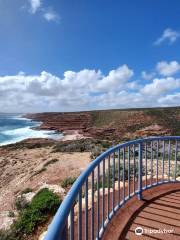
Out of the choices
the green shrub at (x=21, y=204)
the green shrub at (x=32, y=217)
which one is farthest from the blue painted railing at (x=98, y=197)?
the green shrub at (x=21, y=204)

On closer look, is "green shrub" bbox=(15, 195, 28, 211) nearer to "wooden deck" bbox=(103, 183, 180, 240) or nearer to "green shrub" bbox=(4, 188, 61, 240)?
"green shrub" bbox=(4, 188, 61, 240)

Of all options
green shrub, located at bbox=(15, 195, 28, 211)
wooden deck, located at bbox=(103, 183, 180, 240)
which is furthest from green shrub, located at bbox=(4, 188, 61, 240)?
wooden deck, located at bbox=(103, 183, 180, 240)

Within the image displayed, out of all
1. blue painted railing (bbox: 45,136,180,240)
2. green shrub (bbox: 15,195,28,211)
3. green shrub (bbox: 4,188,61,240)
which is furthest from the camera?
green shrub (bbox: 15,195,28,211)

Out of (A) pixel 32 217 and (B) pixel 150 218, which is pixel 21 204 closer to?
(A) pixel 32 217

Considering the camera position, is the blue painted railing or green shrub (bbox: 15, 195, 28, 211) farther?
green shrub (bbox: 15, 195, 28, 211)

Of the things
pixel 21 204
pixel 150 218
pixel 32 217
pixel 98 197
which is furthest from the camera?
pixel 21 204

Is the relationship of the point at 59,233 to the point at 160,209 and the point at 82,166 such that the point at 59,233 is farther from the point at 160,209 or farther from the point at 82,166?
the point at 82,166

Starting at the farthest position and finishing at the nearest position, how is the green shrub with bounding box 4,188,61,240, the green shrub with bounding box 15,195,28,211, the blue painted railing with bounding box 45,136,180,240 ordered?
the green shrub with bounding box 15,195,28,211, the green shrub with bounding box 4,188,61,240, the blue painted railing with bounding box 45,136,180,240

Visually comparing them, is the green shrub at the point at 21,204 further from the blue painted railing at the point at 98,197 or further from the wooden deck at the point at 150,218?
the wooden deck at the point at 150,218

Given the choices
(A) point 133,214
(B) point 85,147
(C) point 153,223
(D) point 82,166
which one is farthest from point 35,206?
(B) point 85,147

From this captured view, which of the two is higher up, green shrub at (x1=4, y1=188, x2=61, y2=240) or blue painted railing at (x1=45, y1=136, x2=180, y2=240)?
blue painted railing at (x1=45, y1=136, x2=180, y2=240)

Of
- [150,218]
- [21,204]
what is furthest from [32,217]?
[150,218]
